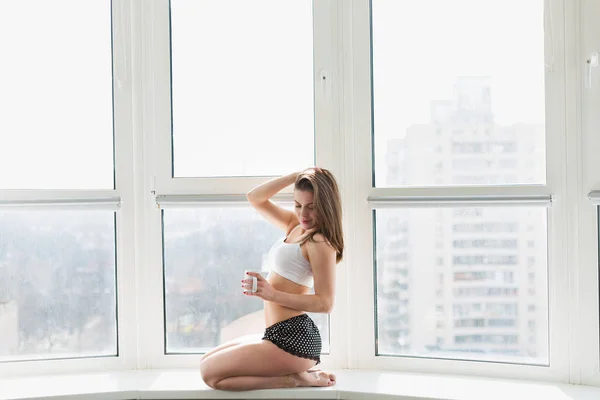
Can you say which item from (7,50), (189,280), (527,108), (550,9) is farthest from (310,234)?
(7,50)

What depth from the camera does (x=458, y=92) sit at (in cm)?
282

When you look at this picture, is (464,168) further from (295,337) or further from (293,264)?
(295,337)

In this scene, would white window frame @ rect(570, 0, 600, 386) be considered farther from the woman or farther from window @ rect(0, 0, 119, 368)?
window @ rect(0, 0, 119, 368)

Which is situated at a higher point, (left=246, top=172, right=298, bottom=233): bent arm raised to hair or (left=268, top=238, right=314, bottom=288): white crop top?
(left=246, top=172, right=298, bottom=233): bent arm raised to hair

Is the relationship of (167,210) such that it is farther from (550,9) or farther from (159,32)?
(550,9)

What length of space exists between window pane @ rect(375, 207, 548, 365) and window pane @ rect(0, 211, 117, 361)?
1172mm

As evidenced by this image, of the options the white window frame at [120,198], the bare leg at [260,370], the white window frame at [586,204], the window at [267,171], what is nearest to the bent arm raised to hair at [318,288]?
the bare leg at [260,370]

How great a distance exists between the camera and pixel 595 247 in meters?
2.61

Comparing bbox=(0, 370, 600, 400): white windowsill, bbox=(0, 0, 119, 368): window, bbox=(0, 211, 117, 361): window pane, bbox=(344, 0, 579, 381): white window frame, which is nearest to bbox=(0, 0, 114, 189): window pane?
bbox=(0, 0, 119, 368): window

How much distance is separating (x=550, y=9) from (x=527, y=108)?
37 centimetres

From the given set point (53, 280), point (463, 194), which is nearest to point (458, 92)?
point (463, 194)

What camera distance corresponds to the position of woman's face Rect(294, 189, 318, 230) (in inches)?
105

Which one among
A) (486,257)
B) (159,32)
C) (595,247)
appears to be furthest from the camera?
(159,32)

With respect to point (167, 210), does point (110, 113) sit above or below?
above
